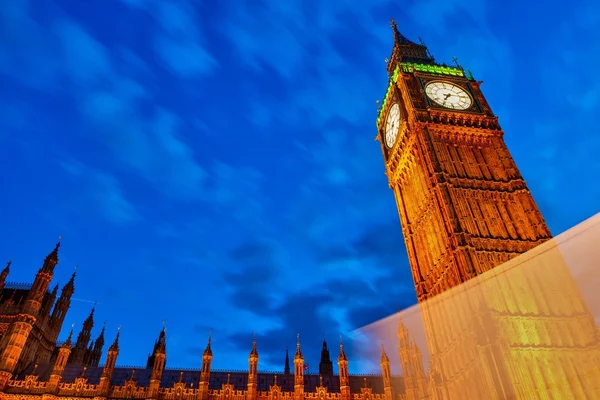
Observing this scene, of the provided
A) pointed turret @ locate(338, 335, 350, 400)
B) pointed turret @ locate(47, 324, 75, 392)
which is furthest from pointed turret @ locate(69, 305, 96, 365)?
pointed turret @ locate(338, 335, 350, 400)

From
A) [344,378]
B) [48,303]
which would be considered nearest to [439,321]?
[344,378]

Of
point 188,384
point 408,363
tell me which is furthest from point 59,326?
point 408,363

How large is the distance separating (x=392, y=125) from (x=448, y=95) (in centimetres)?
896

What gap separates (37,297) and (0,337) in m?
4.91

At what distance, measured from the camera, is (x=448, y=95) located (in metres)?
59.0

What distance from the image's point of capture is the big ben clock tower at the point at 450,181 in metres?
43.1

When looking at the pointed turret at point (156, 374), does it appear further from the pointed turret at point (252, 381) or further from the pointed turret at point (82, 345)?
the pointed turret at point (82, 345)

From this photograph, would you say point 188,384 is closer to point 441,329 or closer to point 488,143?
point 441,329

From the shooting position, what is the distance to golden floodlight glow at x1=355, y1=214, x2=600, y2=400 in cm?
3341

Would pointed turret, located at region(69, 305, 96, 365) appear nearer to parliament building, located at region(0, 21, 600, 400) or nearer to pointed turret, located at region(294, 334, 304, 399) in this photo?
parliament building, located at region(0, 21, 600, 400)

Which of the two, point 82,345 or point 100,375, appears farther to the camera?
point 82,345

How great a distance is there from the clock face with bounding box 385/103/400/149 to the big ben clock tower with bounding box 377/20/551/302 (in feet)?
0.49

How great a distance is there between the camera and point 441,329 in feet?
140

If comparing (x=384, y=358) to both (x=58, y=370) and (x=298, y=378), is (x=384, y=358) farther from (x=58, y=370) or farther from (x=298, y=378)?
(x=58, y=370)
